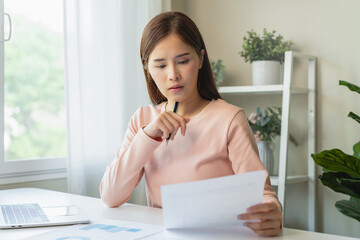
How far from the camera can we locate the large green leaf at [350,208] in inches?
66.9

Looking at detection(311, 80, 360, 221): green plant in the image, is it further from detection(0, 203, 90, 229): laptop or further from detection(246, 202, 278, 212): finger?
detection(0, 203, 90, 229): laptop

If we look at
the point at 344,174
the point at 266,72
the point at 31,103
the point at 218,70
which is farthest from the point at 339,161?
the point at 31,103

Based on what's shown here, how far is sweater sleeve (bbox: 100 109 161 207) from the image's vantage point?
125 cm

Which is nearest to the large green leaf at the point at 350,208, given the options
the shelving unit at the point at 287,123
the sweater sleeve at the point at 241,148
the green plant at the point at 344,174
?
the green plant at the point at 344,174

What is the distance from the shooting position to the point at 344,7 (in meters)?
2.24

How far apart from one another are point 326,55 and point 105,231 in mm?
1710

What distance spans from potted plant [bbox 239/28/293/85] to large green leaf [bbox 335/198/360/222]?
0.80m

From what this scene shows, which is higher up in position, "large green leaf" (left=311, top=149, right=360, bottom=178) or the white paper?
"large green leaf" (left=311, top=149, right=360, bottom=178)

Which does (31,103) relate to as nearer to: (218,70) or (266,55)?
(218,70)

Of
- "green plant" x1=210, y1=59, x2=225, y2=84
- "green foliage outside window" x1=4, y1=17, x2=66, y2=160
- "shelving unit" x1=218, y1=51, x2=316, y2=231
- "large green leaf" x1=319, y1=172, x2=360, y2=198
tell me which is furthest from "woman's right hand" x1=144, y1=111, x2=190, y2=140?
"green foliage outside window" x1=4, y1=17, x2=66, y2=160

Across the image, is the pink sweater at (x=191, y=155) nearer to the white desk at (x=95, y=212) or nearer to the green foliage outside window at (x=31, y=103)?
the white desk at (x=95, y=212)

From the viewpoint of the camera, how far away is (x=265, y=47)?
236 cm

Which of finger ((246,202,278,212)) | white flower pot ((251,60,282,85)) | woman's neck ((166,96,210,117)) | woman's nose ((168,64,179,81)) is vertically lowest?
finger ((246,202,278,212))

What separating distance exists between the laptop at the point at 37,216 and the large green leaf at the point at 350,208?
1031 millimetres
